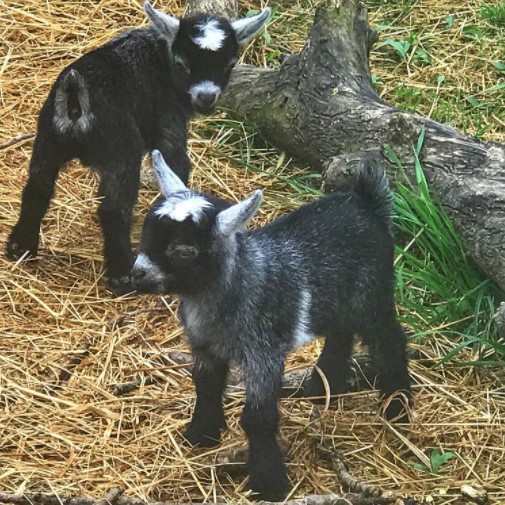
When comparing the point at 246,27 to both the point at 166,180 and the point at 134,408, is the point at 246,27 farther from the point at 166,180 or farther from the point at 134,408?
the point at 134,408

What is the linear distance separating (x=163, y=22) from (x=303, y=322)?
2.07 meters

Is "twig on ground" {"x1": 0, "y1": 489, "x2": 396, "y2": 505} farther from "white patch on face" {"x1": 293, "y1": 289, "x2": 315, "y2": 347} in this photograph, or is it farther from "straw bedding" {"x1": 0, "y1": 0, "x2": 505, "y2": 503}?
"white patch on face" {"x1": 293, "y1": 289, "x2": 315, "y2": 347}

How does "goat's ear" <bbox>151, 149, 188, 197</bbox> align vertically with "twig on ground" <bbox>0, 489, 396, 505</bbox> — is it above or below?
above

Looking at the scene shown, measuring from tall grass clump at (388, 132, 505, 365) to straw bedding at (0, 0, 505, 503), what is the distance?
0.36 feet

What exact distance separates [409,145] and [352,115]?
0.53 m

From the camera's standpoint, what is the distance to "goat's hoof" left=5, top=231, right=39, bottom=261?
5.20 meters

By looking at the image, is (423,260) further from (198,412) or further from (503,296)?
(198,412)

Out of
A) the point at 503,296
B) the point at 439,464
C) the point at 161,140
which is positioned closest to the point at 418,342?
the point at 503,296

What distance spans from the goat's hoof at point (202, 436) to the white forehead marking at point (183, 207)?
887 mm

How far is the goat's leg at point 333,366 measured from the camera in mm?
4281

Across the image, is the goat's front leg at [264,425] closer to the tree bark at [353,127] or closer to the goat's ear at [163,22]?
the tree bark at [353,127]

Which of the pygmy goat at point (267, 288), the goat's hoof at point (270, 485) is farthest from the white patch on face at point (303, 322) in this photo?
the goat's hoof at point (270, 485)

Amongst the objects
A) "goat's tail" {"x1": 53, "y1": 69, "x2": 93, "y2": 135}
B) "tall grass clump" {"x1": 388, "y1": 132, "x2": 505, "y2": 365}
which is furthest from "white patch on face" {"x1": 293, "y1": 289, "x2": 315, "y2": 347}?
"goat's tail" {"x1": 53, "y1": 69, "x2": 93, "y2": 135}

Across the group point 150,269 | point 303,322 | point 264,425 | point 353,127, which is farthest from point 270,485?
point 353,127
